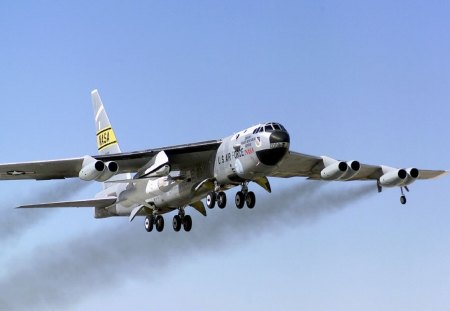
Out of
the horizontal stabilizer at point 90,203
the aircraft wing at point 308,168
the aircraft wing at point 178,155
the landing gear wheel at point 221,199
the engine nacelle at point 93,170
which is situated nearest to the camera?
the engine nacelle at point 93,170

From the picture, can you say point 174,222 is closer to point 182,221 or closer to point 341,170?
point 182,221

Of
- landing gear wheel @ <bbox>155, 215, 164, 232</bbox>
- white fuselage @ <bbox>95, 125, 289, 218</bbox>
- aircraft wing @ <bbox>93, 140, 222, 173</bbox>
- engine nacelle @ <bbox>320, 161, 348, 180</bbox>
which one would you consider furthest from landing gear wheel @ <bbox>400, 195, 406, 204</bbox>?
landing gear wheel @ <bbox>155, 215, 164, 232</bbox>

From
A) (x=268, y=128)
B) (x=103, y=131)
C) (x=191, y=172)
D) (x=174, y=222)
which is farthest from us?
(x=103, y=131)

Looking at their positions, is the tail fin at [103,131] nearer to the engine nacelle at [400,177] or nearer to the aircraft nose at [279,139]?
the engine nacelle at [400,177]

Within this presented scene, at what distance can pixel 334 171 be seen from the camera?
46.4 m

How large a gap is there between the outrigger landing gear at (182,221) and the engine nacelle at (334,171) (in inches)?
251

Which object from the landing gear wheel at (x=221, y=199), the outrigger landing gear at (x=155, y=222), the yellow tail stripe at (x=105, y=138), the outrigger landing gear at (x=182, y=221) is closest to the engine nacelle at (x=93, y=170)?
the landing gear wheel at (x=221, y=199)

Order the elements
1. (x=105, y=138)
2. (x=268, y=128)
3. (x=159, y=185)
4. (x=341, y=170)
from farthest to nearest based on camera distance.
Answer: (x=105, y=138) < (x=341, y=170) < (x=159, y=185) < (x=268, y=128)

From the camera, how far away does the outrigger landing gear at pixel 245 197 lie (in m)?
43.3

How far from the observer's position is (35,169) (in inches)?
1719

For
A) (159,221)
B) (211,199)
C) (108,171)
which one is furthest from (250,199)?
(159,221)

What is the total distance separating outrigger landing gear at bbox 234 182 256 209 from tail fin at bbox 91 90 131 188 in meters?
11.6

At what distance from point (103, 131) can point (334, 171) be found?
47.2ft

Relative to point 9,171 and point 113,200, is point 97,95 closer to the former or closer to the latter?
point 113,200
